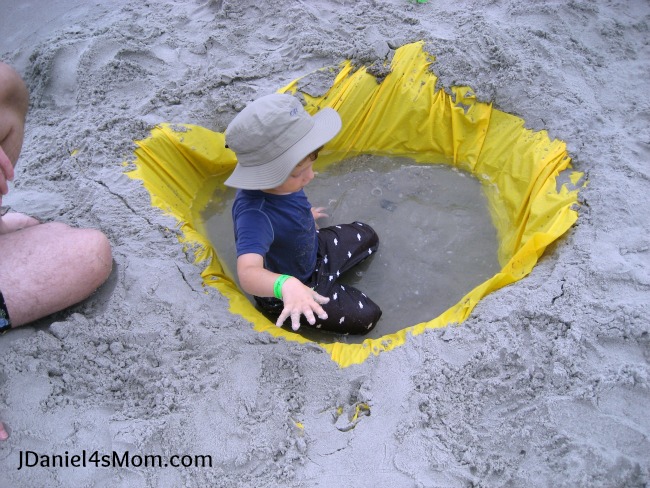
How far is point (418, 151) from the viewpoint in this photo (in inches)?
112

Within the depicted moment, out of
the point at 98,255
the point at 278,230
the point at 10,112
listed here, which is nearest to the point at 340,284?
the point at 278,230

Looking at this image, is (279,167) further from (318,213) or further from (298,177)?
(318,213)

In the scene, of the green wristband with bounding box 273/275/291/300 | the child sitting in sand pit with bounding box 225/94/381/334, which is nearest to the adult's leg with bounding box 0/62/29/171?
the child sitting in sand pit with bounding box 225/94/381/334

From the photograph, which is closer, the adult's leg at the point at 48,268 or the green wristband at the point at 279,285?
the green wristband at the point at 279,285

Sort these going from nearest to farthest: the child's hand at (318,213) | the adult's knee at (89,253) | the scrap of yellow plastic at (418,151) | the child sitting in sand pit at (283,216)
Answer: the child sitting in sand pit at (283,216) < the adult's knee at (89,253) < the scrap of yellow plastic at (418,151) < the child's hand at (318,213)

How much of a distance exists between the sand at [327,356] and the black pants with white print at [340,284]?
0.28 metres

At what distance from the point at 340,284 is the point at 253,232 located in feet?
2.19

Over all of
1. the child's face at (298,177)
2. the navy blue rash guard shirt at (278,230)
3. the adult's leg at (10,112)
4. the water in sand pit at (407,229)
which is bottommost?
the water in sand pit at (407,229)

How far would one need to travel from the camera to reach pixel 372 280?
2373 mm

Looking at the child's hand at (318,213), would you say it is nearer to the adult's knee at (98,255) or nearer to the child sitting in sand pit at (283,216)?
the child sitting in sand pit at (283,216)

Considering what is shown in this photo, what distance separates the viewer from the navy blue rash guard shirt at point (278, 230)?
1704 mm

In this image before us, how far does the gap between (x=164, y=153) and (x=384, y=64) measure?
4.03 ft

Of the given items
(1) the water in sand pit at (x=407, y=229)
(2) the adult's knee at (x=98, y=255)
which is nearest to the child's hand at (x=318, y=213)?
(1) the water in sand pit at (x=407, y=229)

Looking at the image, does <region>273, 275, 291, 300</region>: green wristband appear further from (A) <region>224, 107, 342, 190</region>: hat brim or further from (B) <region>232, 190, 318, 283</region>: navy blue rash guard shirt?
(A) <region>224, 107, 342, 190</region>: hat brim
